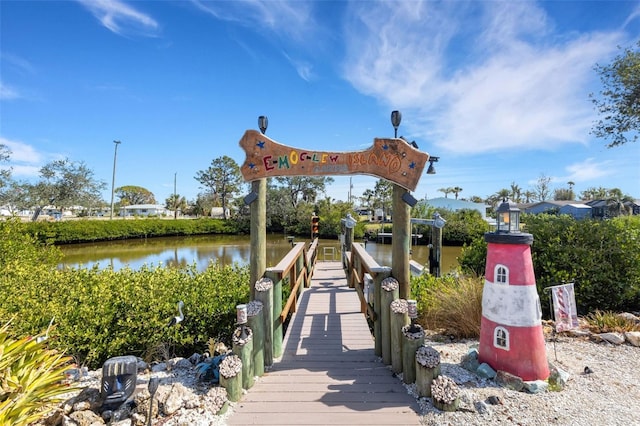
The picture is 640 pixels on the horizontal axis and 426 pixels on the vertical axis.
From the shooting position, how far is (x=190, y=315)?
411 cm

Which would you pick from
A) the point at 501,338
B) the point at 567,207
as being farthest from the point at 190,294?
the point at 567,207

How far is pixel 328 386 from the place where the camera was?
9.86 feet

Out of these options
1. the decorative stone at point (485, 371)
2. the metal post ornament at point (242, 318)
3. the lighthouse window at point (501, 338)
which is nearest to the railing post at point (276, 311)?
the metal post ornament at point (242, 318)

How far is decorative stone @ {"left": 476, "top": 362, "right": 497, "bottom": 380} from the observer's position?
2.99 metres

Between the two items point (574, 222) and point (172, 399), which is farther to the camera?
point (574, 222)

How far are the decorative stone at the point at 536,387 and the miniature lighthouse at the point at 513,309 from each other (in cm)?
5

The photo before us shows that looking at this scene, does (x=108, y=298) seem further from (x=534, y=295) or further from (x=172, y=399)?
(x=534, y=295)

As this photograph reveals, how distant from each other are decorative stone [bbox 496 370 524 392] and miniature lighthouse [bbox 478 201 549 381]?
53mm

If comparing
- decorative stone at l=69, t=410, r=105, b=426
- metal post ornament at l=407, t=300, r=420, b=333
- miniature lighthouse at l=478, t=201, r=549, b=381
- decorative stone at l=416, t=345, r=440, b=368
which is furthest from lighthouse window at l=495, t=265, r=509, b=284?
decorative stone at l=69, t=410, r=105, b=426

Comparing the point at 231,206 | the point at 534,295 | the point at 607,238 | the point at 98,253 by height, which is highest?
the point at 231,206

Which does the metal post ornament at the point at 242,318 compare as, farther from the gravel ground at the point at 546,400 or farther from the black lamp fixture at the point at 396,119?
the black lamp fixture at the point at 396,119

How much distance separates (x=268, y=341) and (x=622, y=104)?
1053 cm

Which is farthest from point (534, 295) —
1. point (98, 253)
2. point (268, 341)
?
point (98, 253)

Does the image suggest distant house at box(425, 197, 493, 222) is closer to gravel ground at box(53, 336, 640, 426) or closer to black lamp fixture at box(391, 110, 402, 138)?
gravel ground at box(53, 336, 640, 426)
